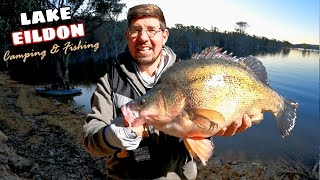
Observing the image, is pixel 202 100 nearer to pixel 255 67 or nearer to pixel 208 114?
pixel 208 114

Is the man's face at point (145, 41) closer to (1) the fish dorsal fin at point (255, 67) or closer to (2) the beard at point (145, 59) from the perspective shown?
(2) the beard at point (145, 59)

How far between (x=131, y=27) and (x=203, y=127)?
109cm

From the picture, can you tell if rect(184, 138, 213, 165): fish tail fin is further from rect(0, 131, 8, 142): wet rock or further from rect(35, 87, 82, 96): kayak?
rect(35, 87, 82, 96): kayak

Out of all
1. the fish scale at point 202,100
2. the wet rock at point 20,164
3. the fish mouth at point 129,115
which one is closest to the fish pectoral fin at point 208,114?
Result: the fish scale at point 202,100

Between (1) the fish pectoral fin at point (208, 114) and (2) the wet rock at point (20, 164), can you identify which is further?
(2) the wet rock at point (20, 164)

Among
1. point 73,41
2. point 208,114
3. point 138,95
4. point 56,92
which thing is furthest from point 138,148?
point 73,41

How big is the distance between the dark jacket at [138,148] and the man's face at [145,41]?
148 millimetres

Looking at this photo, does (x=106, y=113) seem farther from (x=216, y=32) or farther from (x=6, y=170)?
(x=216, y=32)

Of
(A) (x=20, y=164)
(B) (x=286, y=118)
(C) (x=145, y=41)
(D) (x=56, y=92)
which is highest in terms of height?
(C) (x=145, y=41)

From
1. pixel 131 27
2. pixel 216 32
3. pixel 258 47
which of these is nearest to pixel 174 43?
pixel 216 32

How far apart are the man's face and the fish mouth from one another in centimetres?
72

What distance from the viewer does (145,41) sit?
Result: 256cm

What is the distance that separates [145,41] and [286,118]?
137 centimetres

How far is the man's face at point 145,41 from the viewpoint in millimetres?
A: 2586
